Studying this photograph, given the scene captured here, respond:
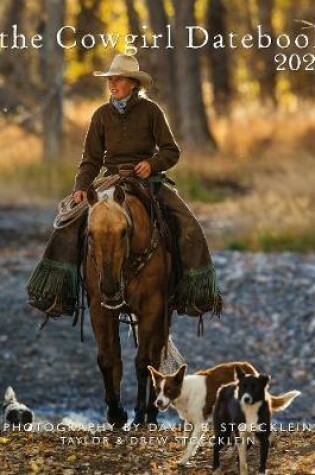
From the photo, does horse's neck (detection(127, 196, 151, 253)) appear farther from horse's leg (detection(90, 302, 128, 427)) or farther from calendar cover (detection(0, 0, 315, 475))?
horse's leg (detection(90, 302, 128, 427))

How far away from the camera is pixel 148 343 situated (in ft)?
31.7

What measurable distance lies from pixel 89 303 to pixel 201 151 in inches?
856

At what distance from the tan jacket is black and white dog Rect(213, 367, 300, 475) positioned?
2.59m

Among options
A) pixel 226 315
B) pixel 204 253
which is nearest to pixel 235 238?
pixel 226 315

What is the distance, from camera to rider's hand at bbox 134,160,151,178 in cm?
945

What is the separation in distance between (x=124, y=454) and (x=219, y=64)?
32.0 meters

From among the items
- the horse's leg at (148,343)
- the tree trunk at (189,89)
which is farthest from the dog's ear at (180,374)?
the tree trunk at (189,89)

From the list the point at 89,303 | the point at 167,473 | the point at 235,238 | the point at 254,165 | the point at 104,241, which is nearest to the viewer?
the point at 167,473

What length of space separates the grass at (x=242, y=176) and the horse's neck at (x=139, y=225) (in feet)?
38.8

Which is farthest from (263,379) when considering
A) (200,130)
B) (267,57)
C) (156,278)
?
(267,57)

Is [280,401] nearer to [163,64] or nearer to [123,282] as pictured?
[123,282]

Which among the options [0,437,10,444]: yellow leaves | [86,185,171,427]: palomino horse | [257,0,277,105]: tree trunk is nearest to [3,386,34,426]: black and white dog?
[86,185,171,427]: palomino horse

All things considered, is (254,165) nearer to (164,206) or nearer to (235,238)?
(235,238)

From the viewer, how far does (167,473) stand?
789 cm
